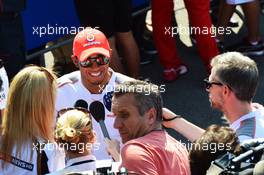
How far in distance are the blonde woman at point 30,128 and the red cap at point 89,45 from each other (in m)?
0.57

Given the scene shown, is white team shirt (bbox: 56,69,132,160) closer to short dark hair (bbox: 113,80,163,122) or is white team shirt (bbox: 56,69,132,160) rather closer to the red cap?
the red cap

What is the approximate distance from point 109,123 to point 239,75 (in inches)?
37.3

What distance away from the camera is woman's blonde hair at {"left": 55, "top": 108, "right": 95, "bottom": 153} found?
3.28m

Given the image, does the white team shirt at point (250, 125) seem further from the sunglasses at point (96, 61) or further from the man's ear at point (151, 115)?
the sunglasses at point (96, 61)

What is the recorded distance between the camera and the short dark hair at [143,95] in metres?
3.29

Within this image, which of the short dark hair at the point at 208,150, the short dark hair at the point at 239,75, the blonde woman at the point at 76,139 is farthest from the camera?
the short dark hair at the point at 239,75

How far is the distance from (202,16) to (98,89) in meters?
1.93

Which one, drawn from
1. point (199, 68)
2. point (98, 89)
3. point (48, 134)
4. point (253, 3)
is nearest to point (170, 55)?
point (199, 68)

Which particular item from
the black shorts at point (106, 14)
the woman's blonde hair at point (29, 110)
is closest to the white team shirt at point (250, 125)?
the woman's blonde hair at point (29, 110)

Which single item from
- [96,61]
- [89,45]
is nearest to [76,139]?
[96,61]

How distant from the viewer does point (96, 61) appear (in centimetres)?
412

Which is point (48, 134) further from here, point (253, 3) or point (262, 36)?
point (262, 36)

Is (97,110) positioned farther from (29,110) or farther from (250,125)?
(250,125)

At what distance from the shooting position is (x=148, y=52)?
663 cm
